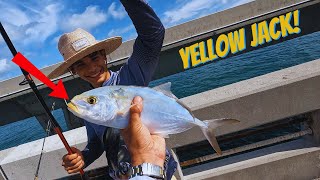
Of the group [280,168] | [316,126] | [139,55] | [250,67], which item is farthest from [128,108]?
[250,67]

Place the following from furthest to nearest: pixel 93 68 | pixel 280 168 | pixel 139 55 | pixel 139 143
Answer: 1. pixel 280 168
2. pixel 93 68
3. pixel 139 55
4. pixel 139 143

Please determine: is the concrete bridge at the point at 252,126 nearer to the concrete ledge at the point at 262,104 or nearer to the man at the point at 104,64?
the concrete ledge at the point at 262,104

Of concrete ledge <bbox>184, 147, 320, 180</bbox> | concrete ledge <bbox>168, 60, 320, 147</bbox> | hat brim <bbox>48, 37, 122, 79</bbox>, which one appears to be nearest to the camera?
hat brim <bbox>48, 37, 122, 79</bbox>

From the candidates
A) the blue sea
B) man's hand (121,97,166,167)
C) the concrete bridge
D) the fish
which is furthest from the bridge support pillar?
the blue sea

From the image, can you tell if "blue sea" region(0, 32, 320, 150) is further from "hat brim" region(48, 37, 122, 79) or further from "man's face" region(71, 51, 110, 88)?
"man's face" region(71, 51, 110, 88)

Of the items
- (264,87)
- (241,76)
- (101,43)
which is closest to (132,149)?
(101,43)

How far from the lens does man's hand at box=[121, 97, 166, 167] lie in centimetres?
201

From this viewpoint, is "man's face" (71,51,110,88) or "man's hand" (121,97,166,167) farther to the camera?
"man's face" (71,51,110,88)

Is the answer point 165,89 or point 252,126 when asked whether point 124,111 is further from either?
point 252,126

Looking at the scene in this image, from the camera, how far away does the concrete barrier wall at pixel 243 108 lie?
12.0ft

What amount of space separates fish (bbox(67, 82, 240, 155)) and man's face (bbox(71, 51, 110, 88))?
59cm

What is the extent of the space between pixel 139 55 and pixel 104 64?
0.49 metres

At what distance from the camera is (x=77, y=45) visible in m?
2.80

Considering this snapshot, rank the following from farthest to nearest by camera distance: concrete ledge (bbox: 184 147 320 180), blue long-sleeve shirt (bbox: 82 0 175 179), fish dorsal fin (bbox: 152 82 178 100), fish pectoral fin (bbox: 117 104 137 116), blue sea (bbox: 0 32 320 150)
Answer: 1. blue sea (bbox: 0 32 320 150)
2. concrete ledge (bbox: 184 147 320 180)
3. fish dorsal fin (bbox: 152 82 178 100)
4. blue long-sleeve shirt (bbox: 82 0 175 179)
5. fish pectoral fin (bbox: 117 104 137 116)
